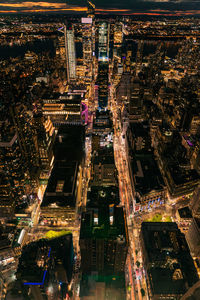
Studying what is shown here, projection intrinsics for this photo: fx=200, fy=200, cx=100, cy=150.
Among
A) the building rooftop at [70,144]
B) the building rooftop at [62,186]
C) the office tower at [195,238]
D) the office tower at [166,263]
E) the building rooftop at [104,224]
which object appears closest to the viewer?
the building rooftop at [104,224]

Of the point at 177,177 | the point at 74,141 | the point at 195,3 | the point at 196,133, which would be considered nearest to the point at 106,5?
the point at 195,3

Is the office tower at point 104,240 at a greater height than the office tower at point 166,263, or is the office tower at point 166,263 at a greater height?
the office tower at point 104,240

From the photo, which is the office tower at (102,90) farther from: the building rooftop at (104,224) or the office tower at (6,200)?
the building rooftop at (104,224)

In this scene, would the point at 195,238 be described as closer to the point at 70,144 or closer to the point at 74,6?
the point at 70,144

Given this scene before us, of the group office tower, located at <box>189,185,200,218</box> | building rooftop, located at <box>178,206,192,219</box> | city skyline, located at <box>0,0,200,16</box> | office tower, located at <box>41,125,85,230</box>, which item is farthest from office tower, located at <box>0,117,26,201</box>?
office tower, located at <box>189,185,200,218</box>

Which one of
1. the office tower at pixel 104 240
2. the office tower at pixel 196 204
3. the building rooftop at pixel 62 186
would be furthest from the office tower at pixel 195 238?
the building rooftop at pixel 62 186

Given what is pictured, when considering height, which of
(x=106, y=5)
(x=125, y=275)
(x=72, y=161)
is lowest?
(x=125, y=275)

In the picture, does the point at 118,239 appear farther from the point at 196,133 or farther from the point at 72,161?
the point at 196,133

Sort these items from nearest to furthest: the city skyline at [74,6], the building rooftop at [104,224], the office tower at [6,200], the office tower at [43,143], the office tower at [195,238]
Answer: the city skyline at [74,6] → the building rooftop at [104,224] → the office tower at [195,238] → the office tower at [6,200] → the office tower at [43,143]
